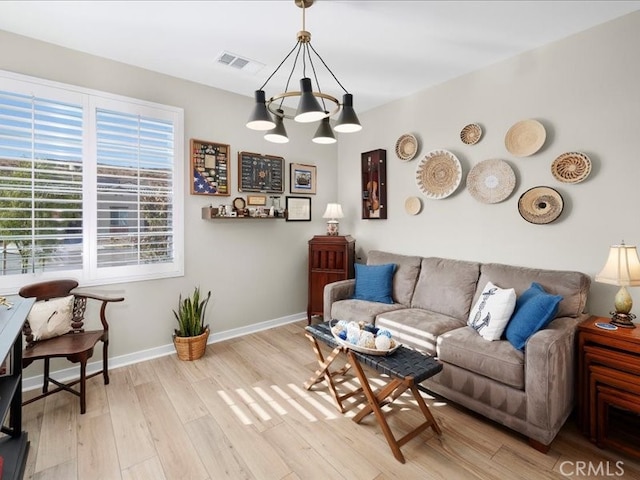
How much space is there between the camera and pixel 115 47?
8.78 feet

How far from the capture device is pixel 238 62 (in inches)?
115

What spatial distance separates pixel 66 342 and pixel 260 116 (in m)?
2.18

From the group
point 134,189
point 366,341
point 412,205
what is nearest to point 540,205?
point 412,205

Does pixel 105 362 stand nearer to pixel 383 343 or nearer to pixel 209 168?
pixel 209 168

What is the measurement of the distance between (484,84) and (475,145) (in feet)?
1.86

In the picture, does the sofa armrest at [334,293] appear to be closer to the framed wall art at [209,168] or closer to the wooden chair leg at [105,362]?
the framed wall art at [209,168]

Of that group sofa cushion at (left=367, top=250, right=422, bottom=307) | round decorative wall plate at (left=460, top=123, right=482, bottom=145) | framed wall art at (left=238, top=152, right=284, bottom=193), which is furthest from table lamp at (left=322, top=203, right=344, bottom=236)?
round decorative wall plate at (left=460, top=123, right=482, bottom=145)

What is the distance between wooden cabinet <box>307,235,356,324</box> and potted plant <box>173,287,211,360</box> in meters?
1.35

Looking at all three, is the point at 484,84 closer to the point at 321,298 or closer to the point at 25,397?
the point at 321,298

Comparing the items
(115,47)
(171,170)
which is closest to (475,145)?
(171,170)

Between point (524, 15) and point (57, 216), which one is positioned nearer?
point (524, 15)

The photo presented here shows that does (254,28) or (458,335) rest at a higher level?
(254,28)

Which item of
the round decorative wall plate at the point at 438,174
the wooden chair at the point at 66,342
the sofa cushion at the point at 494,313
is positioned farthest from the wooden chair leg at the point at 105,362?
the round decorative wall plate at the point at 438,174

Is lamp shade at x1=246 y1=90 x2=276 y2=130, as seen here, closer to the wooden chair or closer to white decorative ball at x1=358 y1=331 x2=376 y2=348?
white decorative ball at x1=358 y1=331 x2=376 y2=348
